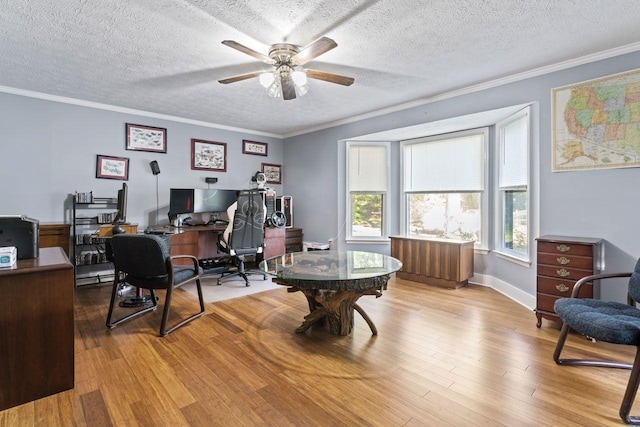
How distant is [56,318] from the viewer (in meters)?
1.81

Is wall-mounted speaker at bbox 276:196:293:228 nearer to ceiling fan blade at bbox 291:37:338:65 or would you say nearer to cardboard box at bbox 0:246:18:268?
ceiling fan blade at bbox 291:37:338:65

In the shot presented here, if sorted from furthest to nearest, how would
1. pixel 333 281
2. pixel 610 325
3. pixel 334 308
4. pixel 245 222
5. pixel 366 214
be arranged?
1. pixel 366 214
2. pixel 245 222
3. pixel 334 308
4. pixel 333 281
5. pixel 610 325

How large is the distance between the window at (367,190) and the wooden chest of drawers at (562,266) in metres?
2.44

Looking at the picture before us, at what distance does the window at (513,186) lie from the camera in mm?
3445

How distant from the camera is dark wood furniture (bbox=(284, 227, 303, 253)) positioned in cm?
558

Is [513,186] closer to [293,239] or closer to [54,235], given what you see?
[293,239]

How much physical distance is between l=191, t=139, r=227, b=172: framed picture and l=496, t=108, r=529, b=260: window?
415 centimetres

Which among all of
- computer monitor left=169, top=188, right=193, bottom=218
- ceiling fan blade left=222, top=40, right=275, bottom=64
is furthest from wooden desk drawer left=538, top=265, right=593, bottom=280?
computer monitor left=169, top=188, right=193, bottom=218

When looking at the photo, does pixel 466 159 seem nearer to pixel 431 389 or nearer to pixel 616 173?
pixel 616 173

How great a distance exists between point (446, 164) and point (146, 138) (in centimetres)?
436

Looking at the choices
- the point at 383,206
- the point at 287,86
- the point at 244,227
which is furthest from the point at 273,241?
the point at 287,86

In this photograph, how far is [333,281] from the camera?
2219 millimetres

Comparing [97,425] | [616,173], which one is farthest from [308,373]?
[616,173]

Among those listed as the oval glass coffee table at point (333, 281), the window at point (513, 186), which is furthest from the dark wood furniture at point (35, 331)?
the window at point (513, 186)
